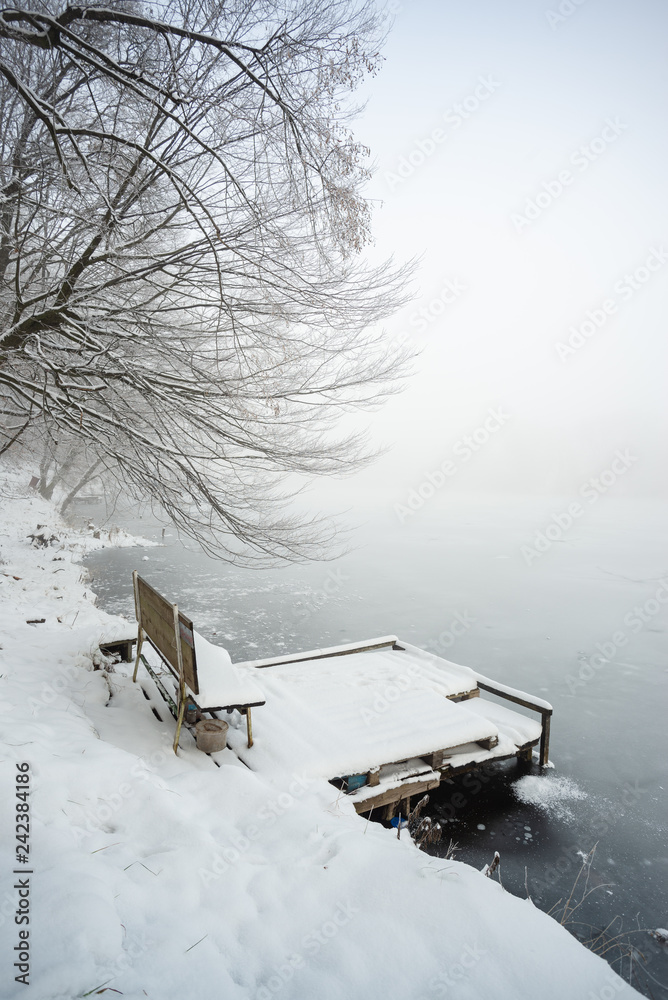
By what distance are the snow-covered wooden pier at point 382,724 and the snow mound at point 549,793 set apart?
28 centimetres

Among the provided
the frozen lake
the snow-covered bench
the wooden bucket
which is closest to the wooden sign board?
the snow-covered bench

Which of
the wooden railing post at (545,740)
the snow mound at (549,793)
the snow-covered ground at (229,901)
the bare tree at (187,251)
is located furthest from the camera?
the wooden railing post at (545,740)

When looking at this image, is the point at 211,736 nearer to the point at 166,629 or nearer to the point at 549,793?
the point at 166,629

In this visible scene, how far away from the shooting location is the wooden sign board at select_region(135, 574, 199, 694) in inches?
150

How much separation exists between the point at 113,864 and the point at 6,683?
8.72ft

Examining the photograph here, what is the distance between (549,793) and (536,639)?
20.6ft

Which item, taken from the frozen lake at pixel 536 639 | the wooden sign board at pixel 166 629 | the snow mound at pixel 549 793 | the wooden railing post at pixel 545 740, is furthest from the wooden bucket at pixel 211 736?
the wooden railing post at pixel 545 740

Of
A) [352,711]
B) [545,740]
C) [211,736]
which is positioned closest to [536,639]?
[545,740]

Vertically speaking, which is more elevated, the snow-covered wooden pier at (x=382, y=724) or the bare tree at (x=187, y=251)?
the bare tree at (x=187, y=251)

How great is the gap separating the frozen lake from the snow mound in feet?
0.07

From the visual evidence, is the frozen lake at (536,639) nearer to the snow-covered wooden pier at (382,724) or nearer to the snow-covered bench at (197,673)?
the snow-covered wooden pier at (382,724)

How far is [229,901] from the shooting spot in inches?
84.7

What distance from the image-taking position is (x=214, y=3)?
3.51 m

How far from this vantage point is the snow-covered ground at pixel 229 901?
1737 mm
